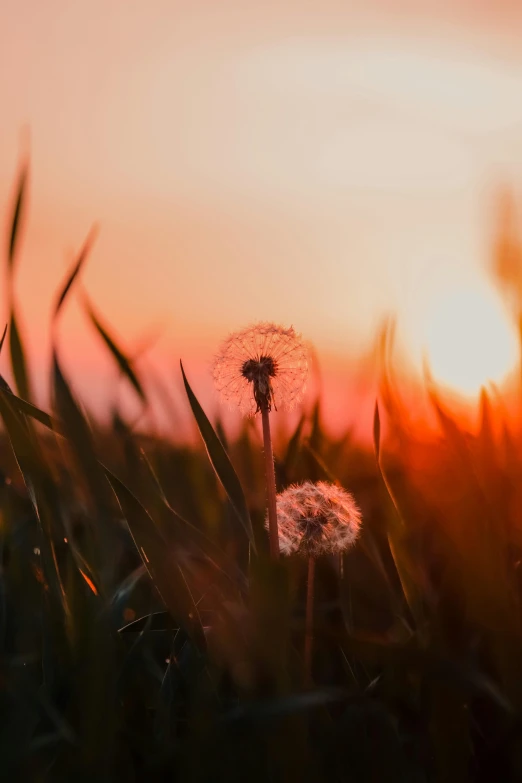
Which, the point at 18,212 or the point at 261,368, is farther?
the point at 261,368

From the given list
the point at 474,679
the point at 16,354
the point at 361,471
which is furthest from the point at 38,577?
the point at 361,471

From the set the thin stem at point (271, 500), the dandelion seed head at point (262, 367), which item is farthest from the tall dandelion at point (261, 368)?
the thin stem at point (271, 500)

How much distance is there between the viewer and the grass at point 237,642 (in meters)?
1.12

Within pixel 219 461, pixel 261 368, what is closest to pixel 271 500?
pixel 219 461

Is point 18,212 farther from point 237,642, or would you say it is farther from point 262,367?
point 237,642

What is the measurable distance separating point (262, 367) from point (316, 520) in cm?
32

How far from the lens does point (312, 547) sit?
1.56m

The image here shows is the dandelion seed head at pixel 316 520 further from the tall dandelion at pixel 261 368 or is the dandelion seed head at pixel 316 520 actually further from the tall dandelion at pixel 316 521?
the tall dandelion at pixel 261 368

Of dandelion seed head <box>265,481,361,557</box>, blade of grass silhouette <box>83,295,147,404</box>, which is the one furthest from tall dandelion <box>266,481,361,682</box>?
blade of grass silhouette <box>83,295,147,404</box>

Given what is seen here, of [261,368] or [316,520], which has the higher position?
[261,368]

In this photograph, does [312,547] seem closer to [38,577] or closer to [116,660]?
Result: [116,660]

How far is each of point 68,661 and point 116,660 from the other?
0.08m

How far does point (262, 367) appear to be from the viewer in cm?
164

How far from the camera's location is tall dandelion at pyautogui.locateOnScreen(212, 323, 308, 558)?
1617 mm
